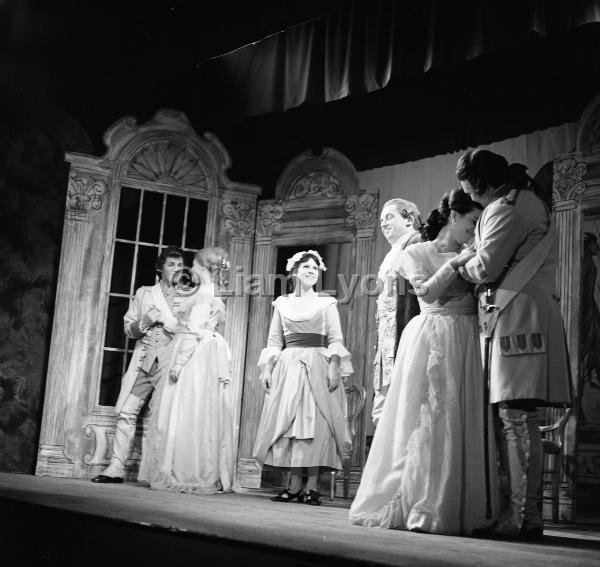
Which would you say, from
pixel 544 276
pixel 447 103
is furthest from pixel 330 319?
pixel 544 276

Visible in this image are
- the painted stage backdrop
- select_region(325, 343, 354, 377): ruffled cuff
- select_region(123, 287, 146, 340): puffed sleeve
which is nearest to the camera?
select_region(325, 343, 354, 377): ruffled cuff

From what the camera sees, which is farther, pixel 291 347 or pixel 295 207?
pixel 295 207

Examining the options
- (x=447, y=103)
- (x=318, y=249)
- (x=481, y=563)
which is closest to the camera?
(x=481, y=563)

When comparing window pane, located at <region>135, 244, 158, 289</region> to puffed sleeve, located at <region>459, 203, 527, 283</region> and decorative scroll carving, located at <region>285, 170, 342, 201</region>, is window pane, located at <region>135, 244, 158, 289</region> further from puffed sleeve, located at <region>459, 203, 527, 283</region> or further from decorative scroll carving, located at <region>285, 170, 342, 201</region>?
puffed sleeve, located at <region>459, 203, 527, 283</region>

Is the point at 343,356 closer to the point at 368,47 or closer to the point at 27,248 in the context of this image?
the point at 368,47

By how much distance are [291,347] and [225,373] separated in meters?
0.59

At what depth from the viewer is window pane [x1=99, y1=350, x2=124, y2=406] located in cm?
725

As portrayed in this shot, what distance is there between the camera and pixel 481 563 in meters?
2.59

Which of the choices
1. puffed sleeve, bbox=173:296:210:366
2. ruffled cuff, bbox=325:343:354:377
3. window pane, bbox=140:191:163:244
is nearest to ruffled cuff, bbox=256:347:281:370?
ruffled cuff, bbox=325:343:354:377

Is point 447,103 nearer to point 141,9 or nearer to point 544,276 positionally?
point 141,9

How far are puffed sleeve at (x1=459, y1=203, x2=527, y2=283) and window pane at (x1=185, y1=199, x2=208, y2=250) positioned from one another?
428cm

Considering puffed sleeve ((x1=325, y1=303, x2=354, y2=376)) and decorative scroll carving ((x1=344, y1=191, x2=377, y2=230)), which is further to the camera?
decorative scroll carving ((x1=344, y1=191, x2=377, y2=230))

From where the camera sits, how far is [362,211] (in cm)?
706

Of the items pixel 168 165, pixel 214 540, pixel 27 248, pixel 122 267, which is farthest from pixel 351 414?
pixel 214 540
